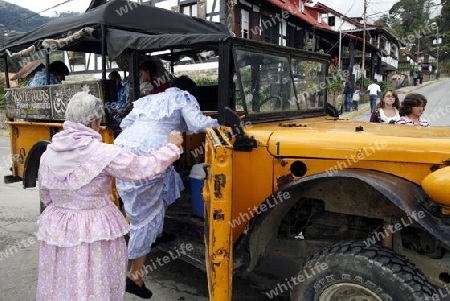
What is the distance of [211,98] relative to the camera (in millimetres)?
5215

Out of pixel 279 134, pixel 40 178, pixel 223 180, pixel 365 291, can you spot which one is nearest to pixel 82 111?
pixel 40 178

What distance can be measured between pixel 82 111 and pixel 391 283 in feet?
6.51

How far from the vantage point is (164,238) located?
375cm

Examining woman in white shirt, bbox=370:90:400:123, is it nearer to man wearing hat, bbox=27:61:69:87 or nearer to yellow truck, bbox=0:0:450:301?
yellow truck, bbox=0:0:450:301

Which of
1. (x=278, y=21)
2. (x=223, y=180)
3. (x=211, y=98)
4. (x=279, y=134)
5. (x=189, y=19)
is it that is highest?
(x=278, y=21)

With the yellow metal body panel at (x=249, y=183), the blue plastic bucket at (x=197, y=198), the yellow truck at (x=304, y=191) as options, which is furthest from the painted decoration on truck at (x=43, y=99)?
the yellow metal body panel at (x=249, y=183)

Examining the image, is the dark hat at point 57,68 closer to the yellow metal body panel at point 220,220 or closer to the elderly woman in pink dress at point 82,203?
the elderly woman in pink dress at point 82,203

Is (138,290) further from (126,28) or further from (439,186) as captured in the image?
(126,28)

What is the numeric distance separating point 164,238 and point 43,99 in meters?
2.47

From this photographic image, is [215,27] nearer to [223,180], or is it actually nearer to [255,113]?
[255,113]

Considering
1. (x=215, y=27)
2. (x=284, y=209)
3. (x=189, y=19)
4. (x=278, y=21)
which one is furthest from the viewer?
(x=278, y=21)

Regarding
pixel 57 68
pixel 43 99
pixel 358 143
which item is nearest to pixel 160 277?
pixel 358 143

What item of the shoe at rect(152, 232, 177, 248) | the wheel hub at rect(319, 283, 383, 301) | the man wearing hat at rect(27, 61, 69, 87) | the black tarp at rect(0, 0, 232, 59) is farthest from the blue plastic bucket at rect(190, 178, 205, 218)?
the man wearing hat at rect(27, 61, 69, 87)

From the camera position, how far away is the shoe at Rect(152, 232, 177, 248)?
3722 mm
